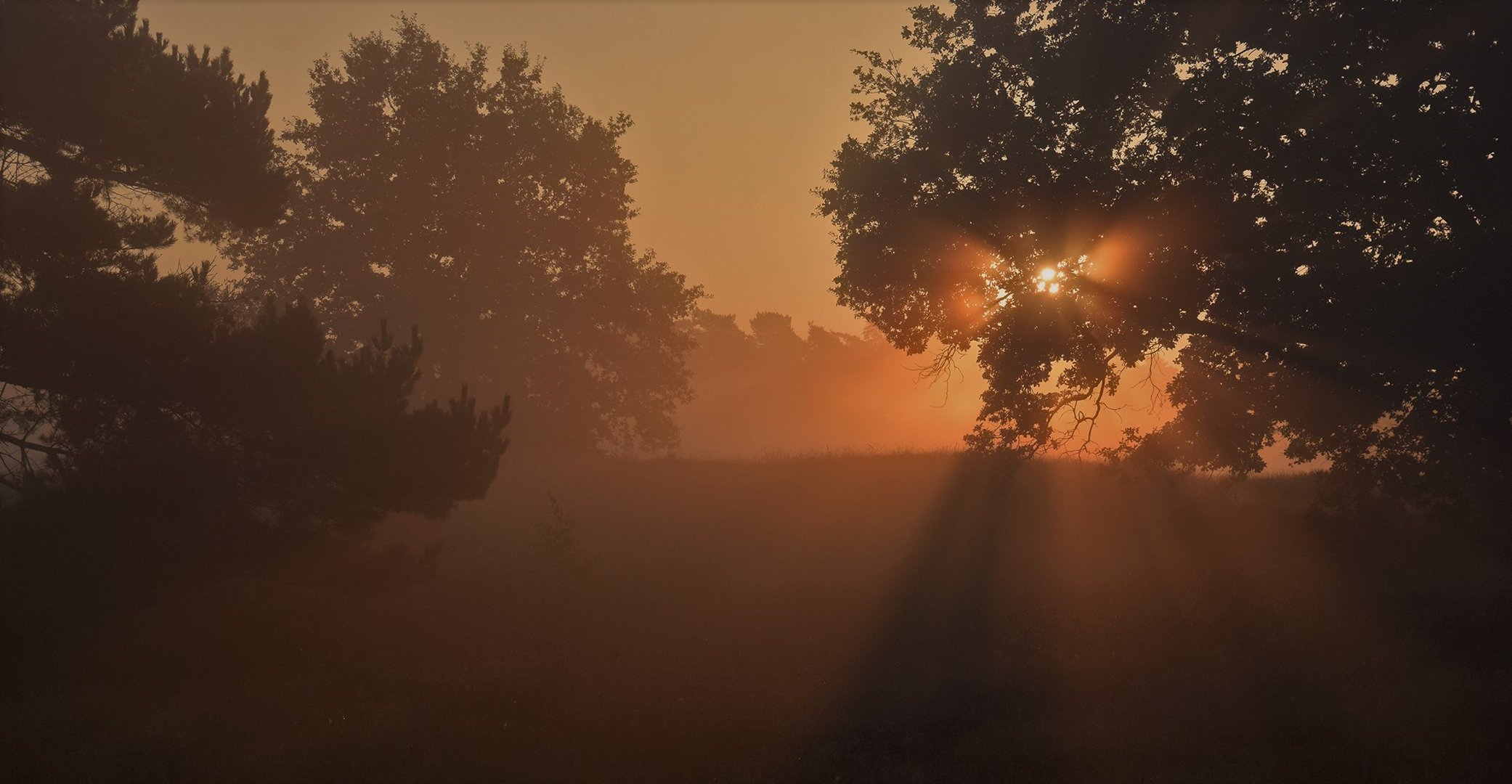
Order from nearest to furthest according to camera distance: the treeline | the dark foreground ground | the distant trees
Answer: the dark foreground ground, the treeline, the distant trees

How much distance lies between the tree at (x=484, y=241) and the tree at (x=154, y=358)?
15414mm

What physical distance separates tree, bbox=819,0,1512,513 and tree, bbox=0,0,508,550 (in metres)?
8.82

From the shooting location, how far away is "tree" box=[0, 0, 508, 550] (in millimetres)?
11914

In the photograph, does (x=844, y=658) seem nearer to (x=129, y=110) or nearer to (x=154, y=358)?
(x=154, y=358)

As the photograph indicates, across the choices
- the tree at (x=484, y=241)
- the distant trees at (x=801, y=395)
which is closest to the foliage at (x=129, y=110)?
the tree at (x=484, y=241)

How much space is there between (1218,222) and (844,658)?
8877mm

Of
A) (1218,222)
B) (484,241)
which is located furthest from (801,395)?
(1218,222)

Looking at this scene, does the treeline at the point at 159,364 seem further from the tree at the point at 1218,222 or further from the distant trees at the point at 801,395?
the distant trees at the point at 801,395

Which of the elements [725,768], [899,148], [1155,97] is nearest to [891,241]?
[899,148]

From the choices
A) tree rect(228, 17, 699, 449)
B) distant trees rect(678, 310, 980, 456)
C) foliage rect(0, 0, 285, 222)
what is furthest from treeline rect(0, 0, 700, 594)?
distant trees rect(678, 310, 980, 456)

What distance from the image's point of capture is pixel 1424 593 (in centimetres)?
1543

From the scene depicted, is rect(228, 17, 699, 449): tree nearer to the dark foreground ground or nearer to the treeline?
the dark foreground ground

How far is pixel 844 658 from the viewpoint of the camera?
526 inches

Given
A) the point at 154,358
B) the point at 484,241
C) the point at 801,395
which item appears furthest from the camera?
the point at 801,395
